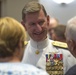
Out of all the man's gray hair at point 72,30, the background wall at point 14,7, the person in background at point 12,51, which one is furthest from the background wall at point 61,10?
the person in background at point 12,51

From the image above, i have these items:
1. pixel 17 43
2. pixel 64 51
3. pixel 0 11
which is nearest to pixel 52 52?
pixel 64 51

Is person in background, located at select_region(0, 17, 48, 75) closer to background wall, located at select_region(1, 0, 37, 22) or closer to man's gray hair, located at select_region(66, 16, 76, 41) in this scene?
man's gray hair, located at select_region(66, 16, 76, 41)

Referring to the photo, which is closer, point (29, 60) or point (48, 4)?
point (29, 60)

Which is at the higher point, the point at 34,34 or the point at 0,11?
the point at 34,34

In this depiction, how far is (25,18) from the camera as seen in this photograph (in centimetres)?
171

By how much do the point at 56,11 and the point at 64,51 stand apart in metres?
1.92

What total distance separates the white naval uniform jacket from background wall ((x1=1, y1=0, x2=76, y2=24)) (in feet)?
6.07

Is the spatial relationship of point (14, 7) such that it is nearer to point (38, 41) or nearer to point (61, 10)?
point (61, 10)

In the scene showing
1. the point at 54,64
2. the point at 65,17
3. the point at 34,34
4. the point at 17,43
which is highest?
the point at 17,43

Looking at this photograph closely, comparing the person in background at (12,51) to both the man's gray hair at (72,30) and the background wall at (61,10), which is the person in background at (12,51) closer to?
the man's gray hair at (72,30)

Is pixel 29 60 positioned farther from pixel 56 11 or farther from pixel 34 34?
pixel 56 11

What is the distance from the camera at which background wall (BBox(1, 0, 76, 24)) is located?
11.6 feet

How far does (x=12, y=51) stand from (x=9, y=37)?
0.19ft

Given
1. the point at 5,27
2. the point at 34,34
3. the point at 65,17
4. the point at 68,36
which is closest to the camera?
the point at 5,27
